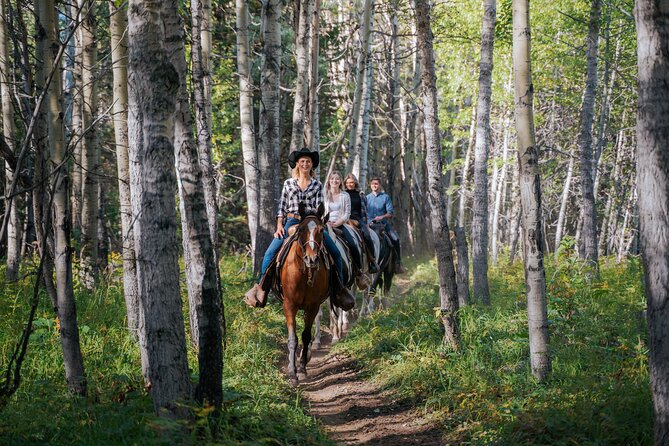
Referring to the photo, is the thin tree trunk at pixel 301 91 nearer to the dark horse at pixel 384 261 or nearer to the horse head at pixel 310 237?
the dark horse at pixel 384 261

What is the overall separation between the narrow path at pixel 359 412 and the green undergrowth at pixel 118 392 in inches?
18.3

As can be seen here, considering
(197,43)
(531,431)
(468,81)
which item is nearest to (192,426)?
(531,431)

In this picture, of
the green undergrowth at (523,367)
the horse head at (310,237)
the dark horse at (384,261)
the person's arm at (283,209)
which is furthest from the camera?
the dark horse at (384,261)

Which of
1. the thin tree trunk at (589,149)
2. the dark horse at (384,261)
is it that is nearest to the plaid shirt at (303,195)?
the dark horse at (384,261)

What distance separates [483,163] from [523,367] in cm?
683

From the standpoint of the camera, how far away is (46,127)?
6027mm

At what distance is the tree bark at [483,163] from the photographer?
13781 mm

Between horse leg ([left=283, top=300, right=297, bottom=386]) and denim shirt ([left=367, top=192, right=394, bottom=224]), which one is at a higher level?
denim shirt ([left=367, top=192, right=394, bottom=224])

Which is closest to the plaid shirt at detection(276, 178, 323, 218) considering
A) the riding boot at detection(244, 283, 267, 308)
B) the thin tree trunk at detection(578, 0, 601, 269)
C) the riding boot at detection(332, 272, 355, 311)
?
the riding boot at detection(332, 272, 355, 311)

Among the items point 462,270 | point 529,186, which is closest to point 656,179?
point 529,186

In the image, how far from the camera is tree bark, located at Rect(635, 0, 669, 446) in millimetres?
4629

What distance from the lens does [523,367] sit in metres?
8.09

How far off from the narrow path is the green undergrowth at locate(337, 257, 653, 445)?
0.66ft

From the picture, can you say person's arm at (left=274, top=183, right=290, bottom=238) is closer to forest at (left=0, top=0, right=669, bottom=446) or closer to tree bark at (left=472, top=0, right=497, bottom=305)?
forest at (left=0, top=0, right=669, bottom=446)
